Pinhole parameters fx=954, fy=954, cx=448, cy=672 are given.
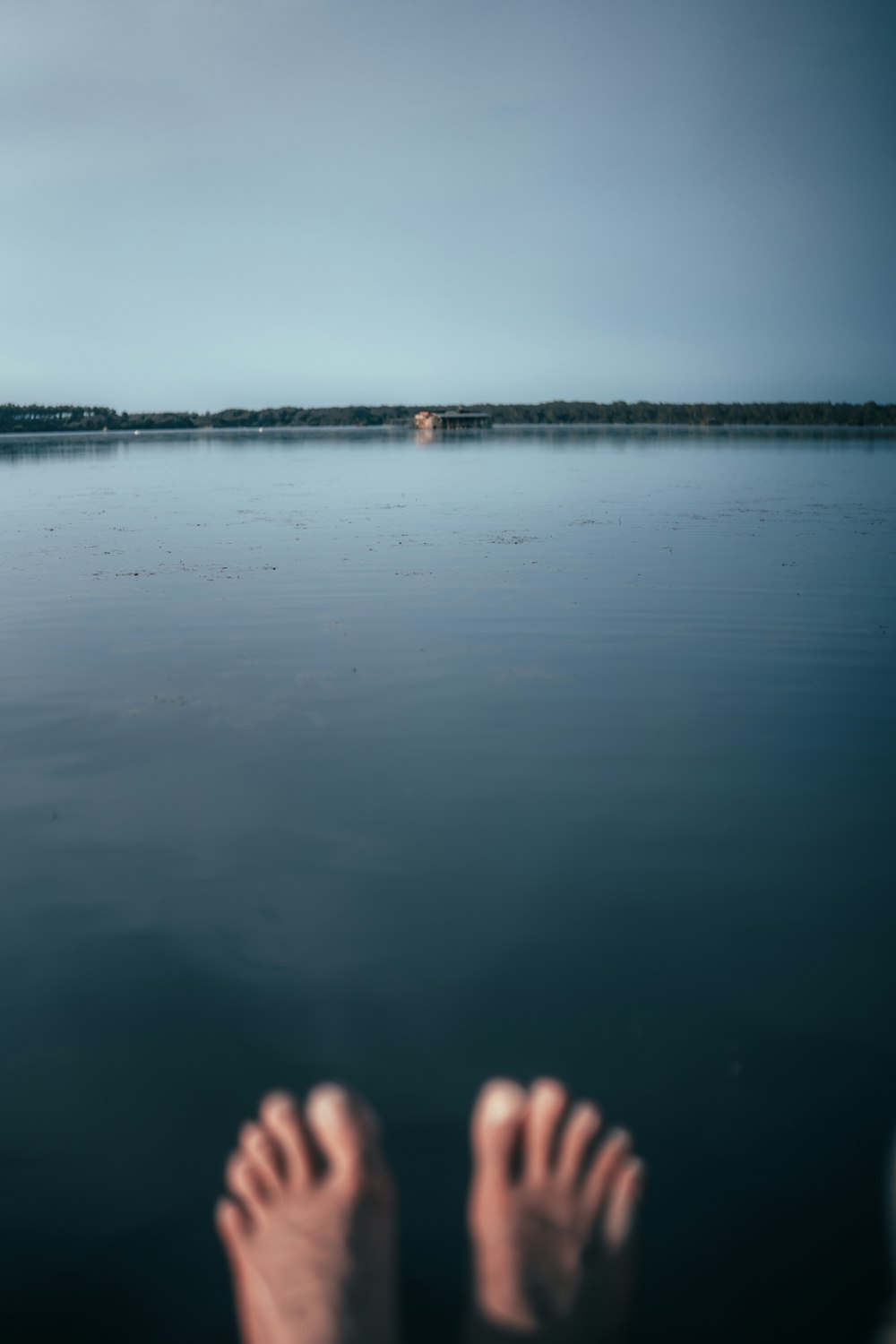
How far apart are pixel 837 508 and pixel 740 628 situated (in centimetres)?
1298

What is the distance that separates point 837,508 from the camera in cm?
1998

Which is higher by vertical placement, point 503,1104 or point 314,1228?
point 503,1104

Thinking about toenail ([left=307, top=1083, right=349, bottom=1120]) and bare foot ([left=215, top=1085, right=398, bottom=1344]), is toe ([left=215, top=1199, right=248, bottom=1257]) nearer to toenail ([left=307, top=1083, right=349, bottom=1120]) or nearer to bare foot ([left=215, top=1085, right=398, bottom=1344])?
bare foot ([left=215, top=1085, right=398, bottom=1344])

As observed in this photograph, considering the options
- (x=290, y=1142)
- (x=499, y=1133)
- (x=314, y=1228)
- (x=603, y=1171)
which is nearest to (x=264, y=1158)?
(x=290, y=1142)

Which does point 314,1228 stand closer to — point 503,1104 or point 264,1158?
point 264,1158

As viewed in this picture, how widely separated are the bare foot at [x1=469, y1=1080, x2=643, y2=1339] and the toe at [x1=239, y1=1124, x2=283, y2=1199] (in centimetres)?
42

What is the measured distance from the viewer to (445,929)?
3375 mm

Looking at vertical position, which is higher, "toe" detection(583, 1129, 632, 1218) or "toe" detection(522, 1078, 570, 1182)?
"toe" detection(522, 1078, 570, 1182)

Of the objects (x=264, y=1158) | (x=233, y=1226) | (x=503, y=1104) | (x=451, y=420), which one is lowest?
(x=233, y=1226)

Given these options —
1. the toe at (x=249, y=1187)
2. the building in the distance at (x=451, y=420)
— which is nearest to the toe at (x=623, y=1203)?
the toe at (x=249, y=1187)

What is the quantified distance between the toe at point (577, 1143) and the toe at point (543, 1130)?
2cm

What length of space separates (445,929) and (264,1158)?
1403 millimetres

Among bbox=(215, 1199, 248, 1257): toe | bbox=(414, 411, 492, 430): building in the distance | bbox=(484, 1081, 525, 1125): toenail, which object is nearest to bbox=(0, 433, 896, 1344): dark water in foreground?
bbox=(215, 1199, 248, 1257): toe

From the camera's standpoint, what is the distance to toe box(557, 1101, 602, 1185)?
2.01m
